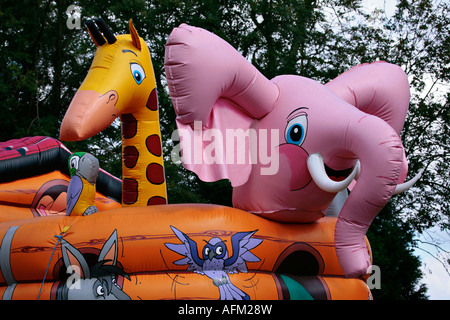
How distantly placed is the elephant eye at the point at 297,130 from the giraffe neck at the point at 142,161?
1.25 m

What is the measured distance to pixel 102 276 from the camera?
324cm

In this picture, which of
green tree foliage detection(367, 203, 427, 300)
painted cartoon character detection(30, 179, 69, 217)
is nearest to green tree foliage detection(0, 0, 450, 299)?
green tree foliage detection(367, 203, 427, 300)

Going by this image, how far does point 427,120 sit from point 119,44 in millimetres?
6763

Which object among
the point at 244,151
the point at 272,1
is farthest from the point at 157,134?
the point at 272,1

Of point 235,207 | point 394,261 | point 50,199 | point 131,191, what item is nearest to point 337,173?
point 235,207

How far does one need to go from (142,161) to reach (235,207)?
0.91m

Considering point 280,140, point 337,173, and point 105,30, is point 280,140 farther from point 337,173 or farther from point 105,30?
point 105,30

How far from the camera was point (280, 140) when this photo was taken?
3393 millimetres

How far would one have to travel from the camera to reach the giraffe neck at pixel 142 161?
4176mm

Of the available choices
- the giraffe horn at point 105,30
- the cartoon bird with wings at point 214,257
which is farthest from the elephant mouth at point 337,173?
the giraffe horn at point 105,30

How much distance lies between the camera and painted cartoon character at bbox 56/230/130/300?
317 cm

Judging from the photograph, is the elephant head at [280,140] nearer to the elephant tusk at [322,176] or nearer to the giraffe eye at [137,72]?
the elephant tusk at [322,176]

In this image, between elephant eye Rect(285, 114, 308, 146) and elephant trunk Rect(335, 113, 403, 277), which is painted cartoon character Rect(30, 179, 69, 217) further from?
elephant trunk Rect(335, 113, 403, 277)

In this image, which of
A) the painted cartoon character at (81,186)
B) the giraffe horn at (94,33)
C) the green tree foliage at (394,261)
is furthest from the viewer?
the green tree foliage at (394,261)
